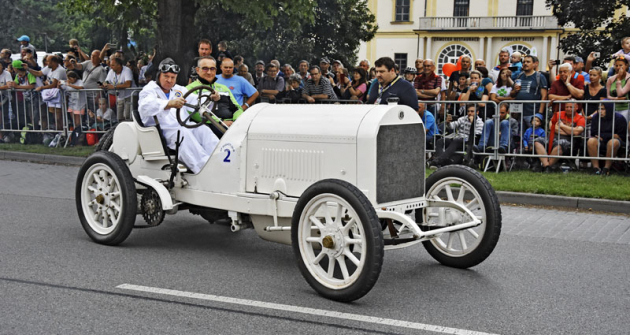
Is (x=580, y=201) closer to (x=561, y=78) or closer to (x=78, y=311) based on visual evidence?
(x=561, y=78)

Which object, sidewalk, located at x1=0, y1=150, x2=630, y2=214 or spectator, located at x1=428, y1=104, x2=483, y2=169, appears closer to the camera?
sidewalk, located at x1=0, y1=150, x2=630, y2=214

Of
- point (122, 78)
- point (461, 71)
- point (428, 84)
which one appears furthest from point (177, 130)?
point (122, 78)

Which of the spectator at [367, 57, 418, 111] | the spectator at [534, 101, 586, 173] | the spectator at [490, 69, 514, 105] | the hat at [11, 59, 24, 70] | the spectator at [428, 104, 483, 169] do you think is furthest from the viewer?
the hat at [11, 59, 24, 70]

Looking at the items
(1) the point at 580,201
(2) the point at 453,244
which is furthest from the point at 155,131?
(1) the point at 580,201

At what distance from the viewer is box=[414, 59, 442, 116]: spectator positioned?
13289 mm

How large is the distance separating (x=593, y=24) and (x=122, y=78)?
18037mm

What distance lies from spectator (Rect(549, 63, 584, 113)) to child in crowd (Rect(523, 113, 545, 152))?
29 centimetres

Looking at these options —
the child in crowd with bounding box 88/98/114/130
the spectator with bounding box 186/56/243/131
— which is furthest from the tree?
the spectator with bounding box 186/56/243/131

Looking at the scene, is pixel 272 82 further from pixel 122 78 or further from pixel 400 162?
pixel 400 162

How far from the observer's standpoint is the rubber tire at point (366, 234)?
16.2ft

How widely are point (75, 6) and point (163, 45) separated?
8.89 ft

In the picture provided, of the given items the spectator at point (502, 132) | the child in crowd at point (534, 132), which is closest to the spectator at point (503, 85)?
the spectator at point (502, 132)

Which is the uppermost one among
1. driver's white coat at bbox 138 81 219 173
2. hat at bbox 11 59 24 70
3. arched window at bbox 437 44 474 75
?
arched window at bbox 437 44 474 75

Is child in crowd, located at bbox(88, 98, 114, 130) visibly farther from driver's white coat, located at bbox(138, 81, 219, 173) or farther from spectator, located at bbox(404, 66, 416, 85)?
driver's white coat, located at bbox(138, 81, 219, 173)
